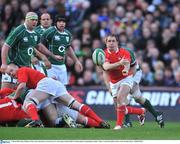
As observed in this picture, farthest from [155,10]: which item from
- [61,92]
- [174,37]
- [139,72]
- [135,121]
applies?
[61,92]

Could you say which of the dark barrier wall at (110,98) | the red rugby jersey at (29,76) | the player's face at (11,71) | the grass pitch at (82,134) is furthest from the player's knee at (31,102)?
the dark barrier wall at (110,98)

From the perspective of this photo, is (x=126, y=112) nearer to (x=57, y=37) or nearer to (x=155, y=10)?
(x=57, y=37)

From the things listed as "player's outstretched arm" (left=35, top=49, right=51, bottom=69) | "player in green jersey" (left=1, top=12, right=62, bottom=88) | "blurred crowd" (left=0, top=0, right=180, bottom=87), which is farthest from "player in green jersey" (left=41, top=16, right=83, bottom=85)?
"blurred crowd" (left=0, top=0, right=180, bottom=87)

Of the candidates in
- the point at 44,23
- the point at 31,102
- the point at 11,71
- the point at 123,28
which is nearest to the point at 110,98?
the point at 123,28

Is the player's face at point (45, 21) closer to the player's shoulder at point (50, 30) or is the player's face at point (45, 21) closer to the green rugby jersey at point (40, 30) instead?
the green rugby jersey at point (40, 30)

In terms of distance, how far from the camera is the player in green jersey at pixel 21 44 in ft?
50.3

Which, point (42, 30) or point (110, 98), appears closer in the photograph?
point (42, 30)

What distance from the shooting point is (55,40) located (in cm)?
1645

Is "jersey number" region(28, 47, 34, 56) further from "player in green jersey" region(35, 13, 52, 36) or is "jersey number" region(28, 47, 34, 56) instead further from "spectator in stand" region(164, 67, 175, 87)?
"spectator in stand" region(164, 67, 175, 87)

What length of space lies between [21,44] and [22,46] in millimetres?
57

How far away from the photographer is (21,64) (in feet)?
51.0

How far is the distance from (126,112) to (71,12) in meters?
8.67

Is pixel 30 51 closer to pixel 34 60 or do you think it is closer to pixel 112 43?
pixel 34 60

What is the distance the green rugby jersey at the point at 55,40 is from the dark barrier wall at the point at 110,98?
3.03 meters
